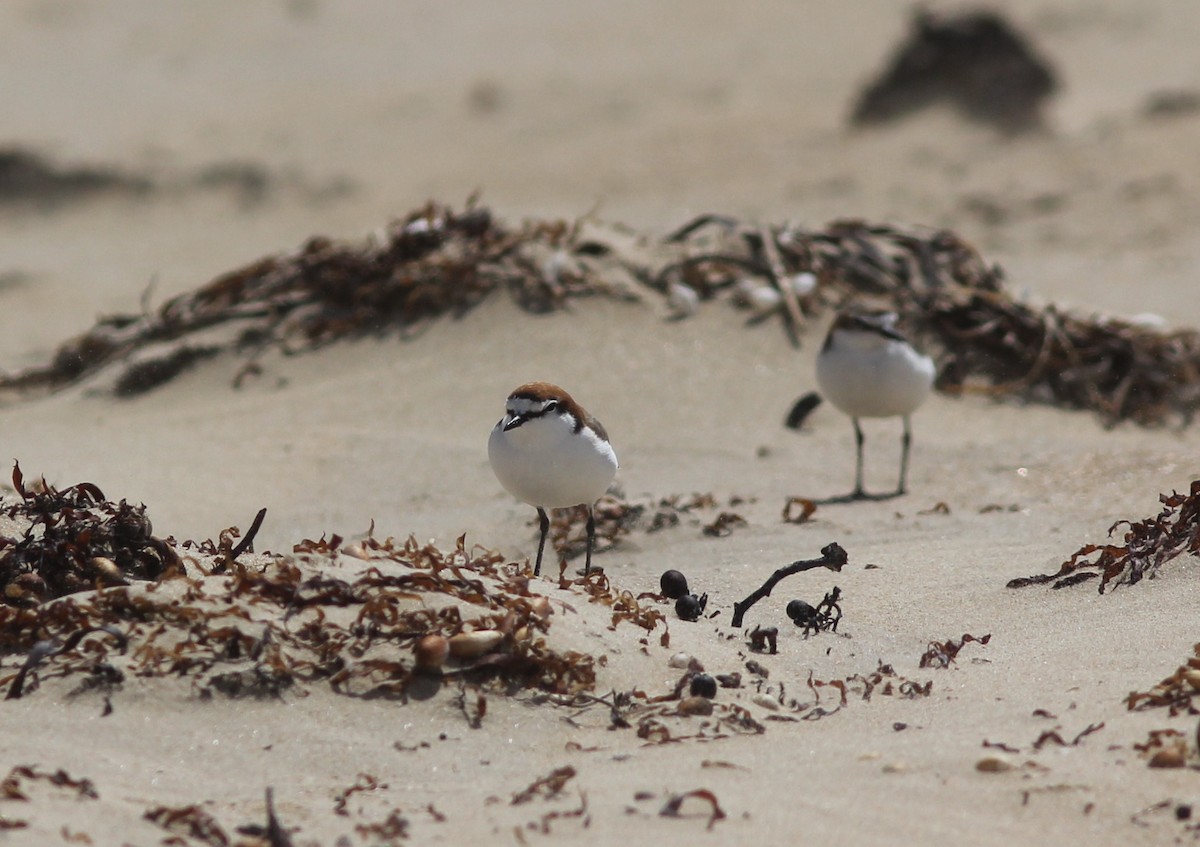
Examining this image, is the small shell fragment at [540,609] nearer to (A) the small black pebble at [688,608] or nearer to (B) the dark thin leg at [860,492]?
(A) the small black pebble at [688,608]

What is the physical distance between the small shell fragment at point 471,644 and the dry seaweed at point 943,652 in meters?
1.37

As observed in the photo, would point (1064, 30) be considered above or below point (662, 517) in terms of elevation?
above

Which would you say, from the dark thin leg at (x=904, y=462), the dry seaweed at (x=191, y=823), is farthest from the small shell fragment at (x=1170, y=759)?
the dark thin leg at (x=904, y=462)

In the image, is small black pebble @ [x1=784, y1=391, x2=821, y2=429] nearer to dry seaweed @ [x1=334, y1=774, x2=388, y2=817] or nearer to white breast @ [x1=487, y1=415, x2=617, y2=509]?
white breast @ [x1=487, y1=415, x2=617, y2=509]

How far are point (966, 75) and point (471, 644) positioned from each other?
520 inches

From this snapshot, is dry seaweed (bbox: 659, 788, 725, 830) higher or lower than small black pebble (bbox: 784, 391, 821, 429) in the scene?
lower

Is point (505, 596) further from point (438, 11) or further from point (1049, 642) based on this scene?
point (438, 11)

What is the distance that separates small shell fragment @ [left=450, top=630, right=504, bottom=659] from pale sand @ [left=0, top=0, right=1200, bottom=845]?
0.18 meters

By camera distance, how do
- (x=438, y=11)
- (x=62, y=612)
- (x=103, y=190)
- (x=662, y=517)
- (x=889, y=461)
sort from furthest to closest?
(x=438, y=11)
(x=103, y=190)
(x=889, y=461)
(x=662, y=517)
(x=62, y=612)

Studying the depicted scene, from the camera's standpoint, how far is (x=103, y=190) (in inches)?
612

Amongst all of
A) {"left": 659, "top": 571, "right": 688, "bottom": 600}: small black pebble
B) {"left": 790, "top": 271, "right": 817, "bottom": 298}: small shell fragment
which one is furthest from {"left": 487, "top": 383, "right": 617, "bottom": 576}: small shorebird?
{"left": 790, "top": 271, "right": 817, "bottom": 298}: small shell fragment

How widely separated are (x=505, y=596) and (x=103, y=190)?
12726mm

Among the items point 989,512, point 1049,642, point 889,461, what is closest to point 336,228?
point 889,461

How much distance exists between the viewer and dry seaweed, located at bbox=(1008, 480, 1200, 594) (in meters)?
5.12
